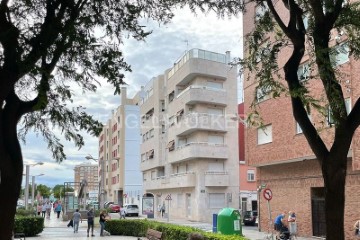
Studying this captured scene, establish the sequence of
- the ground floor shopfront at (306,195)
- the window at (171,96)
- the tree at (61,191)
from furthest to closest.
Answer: the window at (171,96), the tree at (61,191), the ground floor shopfront at (306,195)

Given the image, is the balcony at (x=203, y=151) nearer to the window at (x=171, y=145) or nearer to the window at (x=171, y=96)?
the window at (x=171, y=145)

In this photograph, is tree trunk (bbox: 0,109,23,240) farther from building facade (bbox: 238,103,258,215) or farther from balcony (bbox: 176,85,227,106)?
building facade (bbox: 238,103,258,215)

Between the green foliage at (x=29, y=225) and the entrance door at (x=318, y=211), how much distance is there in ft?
50.5

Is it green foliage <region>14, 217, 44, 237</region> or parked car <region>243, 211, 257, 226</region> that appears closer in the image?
green foliage <region>14, 217, 44, 237</region>

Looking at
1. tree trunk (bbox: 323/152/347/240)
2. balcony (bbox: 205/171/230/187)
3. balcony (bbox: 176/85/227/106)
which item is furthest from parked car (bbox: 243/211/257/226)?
tree trunk (bbox: 323/152/347/240)

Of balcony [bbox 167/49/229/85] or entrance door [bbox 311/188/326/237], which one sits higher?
balcony [bbox 167/49/229/85]

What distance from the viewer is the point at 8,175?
7430 mm

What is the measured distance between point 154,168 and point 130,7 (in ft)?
178

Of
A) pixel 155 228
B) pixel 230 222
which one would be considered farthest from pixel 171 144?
pixel 230 222

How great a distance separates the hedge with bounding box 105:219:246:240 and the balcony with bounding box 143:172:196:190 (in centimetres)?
1836

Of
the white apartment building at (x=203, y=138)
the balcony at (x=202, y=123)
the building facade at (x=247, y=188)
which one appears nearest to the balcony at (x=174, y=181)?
the white apartment building at (x=203, y=138)

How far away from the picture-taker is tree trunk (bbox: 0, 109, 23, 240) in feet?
23.9

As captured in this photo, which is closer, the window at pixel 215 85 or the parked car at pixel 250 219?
the parked car at pixel 250 219

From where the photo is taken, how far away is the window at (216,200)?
47.2 m
